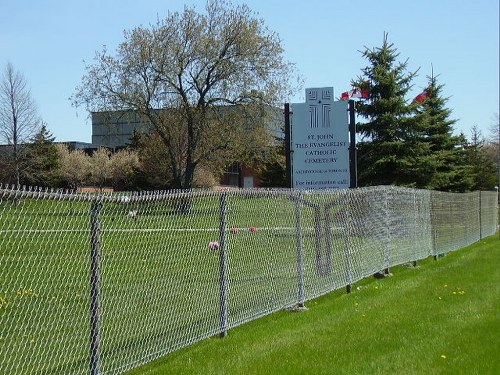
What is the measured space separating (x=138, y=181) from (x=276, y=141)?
48.2 ft

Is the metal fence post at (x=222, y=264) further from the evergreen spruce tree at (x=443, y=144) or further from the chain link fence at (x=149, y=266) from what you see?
the evergreen spruce tree at (x=443, y=144)

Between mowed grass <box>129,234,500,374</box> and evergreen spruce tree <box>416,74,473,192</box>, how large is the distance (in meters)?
24.5

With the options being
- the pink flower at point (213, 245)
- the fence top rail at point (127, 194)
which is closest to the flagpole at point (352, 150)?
the fence top rail at point (127, 194)

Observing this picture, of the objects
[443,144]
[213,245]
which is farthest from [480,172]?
[213,245]

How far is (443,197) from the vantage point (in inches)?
690

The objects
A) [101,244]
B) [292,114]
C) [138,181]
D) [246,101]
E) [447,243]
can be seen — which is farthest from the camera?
[138,181]

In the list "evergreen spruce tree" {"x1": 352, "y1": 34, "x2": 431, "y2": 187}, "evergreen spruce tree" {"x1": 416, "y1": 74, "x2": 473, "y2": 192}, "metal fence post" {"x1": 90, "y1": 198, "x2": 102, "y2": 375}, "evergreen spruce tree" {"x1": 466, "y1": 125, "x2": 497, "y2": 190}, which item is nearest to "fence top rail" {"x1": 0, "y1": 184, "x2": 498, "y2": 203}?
"metal fence post" {"x1": 90, "y1": 198, "x2": 102, "y2": 375}

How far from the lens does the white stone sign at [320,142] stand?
1441 cm

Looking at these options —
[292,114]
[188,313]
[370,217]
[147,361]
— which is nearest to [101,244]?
[147,361]

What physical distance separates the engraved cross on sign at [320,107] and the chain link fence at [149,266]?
3638mm

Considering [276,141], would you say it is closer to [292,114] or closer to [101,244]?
[292,114]

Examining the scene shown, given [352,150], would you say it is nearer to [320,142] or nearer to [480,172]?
[320,142]

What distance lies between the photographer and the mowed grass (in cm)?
600

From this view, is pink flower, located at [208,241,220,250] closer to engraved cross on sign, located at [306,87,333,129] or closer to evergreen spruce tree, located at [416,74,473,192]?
engraved cross on sign, located at [306,87,333,129]
